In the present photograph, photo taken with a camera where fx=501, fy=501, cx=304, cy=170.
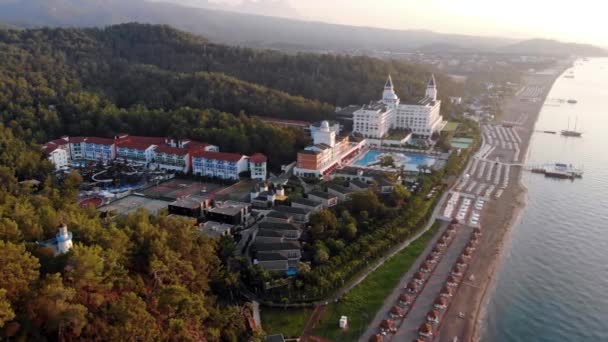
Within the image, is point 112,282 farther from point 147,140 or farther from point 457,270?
point 147,140

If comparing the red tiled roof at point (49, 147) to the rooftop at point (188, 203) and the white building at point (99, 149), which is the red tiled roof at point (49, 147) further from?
the rooftop at point (188, 203)

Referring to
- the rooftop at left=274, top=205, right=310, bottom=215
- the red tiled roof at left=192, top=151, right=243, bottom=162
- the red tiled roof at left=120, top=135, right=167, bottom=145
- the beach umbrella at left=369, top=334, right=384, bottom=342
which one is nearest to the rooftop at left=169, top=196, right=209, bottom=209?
the rooftop at left=274, top=205, right=310, bottom=215

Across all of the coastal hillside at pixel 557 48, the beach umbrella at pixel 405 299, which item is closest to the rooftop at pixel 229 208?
the beach umbrella at pixel 405 299

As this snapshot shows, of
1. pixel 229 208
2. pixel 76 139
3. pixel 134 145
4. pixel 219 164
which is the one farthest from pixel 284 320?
pixel 76 139

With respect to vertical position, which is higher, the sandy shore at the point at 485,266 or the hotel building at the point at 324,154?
the hotel building at the point at 324,154

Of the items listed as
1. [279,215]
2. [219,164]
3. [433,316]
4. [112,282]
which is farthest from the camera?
[219,164]

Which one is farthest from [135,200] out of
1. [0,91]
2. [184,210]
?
[0,91]
